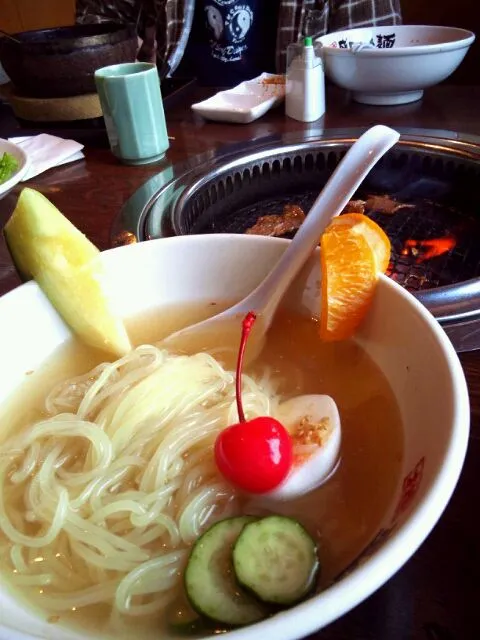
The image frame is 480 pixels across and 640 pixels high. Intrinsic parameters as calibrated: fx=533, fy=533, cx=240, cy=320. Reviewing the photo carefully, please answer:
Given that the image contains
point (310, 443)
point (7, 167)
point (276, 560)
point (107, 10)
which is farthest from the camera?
point (107, 10)

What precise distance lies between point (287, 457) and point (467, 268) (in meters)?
0.94

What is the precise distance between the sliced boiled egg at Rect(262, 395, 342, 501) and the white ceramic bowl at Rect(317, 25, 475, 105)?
1.54 meters

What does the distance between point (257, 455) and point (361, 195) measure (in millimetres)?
1351

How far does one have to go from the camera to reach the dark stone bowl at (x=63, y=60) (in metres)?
1.99

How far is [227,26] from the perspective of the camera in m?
3.10

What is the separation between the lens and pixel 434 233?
5.14 feet

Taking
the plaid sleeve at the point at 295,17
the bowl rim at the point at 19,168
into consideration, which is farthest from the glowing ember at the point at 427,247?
the plaid sleeve at the point at 295,17

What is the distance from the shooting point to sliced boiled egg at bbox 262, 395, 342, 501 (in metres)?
0.69

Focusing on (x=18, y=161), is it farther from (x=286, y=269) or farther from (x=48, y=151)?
(x=286, y=269)

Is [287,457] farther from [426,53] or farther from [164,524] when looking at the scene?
[426,53]

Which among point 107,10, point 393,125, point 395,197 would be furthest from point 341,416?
point 107,10

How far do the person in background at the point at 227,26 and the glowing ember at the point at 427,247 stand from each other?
197 cm

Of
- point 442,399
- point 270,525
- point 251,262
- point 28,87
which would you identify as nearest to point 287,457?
point 270,525

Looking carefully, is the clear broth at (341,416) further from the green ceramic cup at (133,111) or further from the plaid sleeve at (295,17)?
the plaid sleeve at (295,17)
